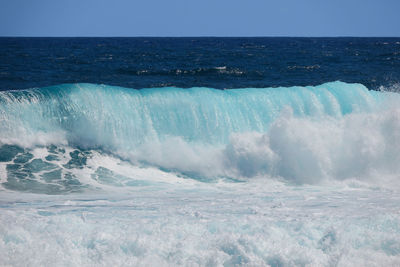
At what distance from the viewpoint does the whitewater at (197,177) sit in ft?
18.5

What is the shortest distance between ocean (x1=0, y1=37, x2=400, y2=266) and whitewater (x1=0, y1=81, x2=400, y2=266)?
26mm

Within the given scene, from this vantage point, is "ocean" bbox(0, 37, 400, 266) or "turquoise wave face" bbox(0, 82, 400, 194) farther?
"turquoise wave face" bbox(0, 82, 400, 194)

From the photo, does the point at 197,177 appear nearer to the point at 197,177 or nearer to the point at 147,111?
the point at 197,177

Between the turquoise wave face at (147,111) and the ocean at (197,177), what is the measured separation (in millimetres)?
37

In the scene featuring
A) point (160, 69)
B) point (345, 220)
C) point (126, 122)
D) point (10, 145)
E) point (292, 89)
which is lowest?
point (345, 220)

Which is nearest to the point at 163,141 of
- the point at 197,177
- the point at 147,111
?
the point at 147,111

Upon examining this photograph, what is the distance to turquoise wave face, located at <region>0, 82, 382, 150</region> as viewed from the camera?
10.9m

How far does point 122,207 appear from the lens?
758 centimetres

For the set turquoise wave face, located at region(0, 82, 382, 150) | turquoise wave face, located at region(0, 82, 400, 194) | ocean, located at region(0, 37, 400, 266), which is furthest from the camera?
turquoise wave face, located at region(0, 82, 382, 150)

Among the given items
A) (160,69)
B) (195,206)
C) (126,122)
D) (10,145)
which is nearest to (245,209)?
(195,206)

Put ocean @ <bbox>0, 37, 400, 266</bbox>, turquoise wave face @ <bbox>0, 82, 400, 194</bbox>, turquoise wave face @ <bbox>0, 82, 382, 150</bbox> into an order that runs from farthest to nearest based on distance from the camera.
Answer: turquoise wave face @ <bbox>0, 82, 382, 150</bbox> < turquoise wave face @ <bbox>0, 82, 400, 194</bbox> < ocean @ <bbox>0, 37, 400, 266</bbox>

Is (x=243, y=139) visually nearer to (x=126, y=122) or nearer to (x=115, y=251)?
(x=126, y=122)

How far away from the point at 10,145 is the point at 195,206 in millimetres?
5153

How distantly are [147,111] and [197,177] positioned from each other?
278 centimetres
